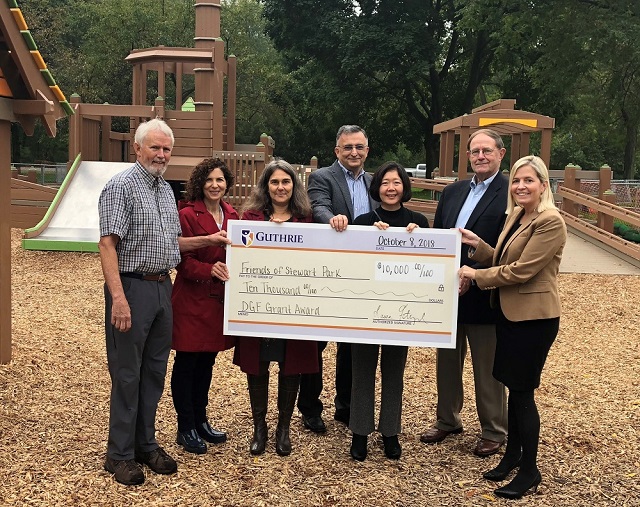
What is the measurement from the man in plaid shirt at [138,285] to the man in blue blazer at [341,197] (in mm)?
992

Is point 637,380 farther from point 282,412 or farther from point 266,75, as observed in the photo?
point 266,75

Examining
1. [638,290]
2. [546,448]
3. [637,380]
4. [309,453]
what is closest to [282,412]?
[309,453]

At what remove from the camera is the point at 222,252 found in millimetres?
4344

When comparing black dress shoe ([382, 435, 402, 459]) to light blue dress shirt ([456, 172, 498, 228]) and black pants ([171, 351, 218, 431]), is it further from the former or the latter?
light blue dress shirt ([456, 172, 498, 228])

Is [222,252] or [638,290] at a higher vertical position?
[222,252]

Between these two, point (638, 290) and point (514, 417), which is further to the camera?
point (638, 290)

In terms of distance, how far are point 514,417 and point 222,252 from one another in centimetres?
204

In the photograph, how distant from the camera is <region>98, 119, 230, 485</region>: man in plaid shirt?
146 inches

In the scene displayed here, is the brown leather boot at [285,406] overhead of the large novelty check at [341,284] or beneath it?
beneath

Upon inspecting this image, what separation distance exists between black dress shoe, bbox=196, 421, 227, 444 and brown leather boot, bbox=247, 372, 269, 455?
25cm

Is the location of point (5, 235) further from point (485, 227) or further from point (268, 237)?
point (485, 227)

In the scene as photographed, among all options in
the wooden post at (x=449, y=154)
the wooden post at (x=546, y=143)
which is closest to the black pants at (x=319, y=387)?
the wooden post at (x=546, y=143)

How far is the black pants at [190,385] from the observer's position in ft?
14.3

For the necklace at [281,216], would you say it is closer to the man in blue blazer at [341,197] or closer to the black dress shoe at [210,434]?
the man in blue blazer at [341,197]
